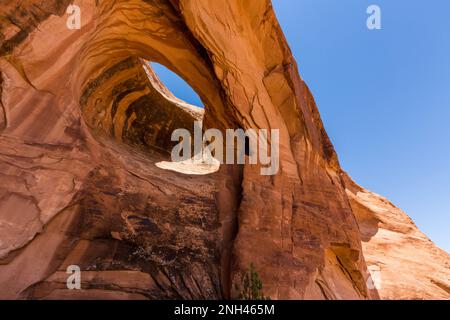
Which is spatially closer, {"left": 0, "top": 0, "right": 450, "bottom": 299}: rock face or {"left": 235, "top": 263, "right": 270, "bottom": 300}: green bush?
{"left": 0, "top": 0, "right": 450, "bottom": 299}: rock face

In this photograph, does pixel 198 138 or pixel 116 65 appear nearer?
pixel 116 65

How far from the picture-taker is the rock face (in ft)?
12.6

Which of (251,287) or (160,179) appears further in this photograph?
(160,179)

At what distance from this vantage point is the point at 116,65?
7633mm

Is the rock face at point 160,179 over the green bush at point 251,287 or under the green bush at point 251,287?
over

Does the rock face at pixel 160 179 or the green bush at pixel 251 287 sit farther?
the green bush at pixel 251 287

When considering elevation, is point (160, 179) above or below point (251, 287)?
above

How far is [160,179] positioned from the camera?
5656 millimetres

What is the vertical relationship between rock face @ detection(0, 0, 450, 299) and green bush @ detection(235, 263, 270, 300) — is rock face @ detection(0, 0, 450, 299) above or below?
above

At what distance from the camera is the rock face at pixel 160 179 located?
3846 mm

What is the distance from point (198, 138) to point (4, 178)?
33.5 ft

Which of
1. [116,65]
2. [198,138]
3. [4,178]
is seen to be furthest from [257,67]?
[198,138]
